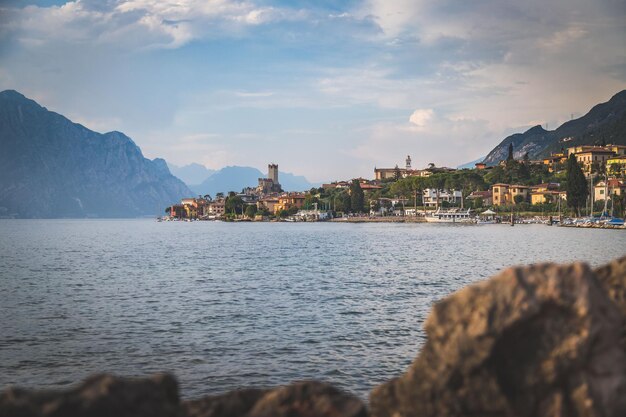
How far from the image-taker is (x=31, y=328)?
2217 centimetres

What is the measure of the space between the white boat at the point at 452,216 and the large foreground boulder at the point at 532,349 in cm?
16435

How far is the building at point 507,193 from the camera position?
166 meters

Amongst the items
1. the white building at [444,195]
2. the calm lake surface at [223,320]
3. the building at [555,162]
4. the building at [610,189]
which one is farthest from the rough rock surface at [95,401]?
the building at [555,162]

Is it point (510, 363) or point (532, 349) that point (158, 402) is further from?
point (532, 349)

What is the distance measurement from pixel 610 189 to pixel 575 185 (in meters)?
19.0

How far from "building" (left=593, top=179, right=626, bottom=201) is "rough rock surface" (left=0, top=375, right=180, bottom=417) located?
463ft

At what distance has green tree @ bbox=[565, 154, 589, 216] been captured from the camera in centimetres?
11956

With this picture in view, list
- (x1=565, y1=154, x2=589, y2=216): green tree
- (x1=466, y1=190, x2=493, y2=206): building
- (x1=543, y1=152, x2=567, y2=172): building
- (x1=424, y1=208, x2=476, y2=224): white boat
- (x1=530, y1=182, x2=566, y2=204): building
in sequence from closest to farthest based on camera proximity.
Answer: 1. (x1=565, y1=154, x2=589, y2=216): green tree
2. (x1=530, y1=182, x2=566, y2=204): building
3. (x1=424, y1=208, x2=476, y2=224): white boat
4. (x1=466, y1=190, x2=493, y2=206): building
5. (x1=543, y1=152, x2=567, y2=172): building

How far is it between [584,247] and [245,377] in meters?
56.2

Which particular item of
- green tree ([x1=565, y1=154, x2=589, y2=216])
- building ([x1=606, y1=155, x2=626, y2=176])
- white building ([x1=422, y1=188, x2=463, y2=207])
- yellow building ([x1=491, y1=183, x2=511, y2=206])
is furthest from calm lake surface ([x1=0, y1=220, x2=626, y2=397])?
white building ([x1=422, y1=188, x2=463, y2=207])

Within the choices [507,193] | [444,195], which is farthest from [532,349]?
[444,195]

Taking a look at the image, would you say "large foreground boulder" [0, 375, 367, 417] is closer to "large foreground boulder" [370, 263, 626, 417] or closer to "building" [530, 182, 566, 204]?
"large foreground boulder" [370, 263, 626, 417]

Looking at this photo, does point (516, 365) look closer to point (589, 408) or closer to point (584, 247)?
point (589, 408)

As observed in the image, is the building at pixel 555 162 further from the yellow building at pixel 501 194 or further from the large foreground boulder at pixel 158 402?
the large foreground boulder at pixel 158 402
